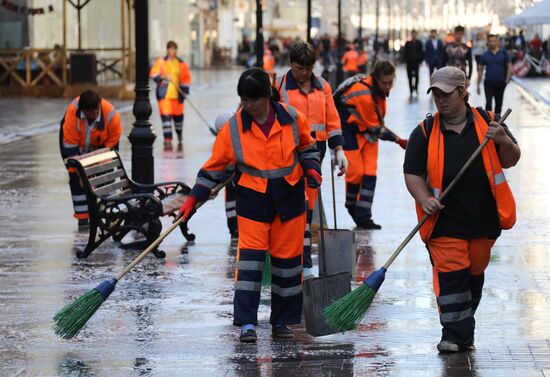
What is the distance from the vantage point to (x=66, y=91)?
35.5 meters

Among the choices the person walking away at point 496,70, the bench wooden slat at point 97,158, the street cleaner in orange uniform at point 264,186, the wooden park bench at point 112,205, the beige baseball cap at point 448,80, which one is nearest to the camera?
the beige baseball cap at point 448,80

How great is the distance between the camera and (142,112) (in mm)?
12953

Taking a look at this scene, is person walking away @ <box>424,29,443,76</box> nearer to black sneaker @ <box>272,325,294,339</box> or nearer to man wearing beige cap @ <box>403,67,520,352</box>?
black sneaker @ <box>272,325,294,339</box>

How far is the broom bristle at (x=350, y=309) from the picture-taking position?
299 inches

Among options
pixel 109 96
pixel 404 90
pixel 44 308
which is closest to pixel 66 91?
pixel 109 96

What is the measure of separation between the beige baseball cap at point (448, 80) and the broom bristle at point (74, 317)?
2.20 meters

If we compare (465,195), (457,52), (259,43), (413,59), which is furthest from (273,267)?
(413,59)

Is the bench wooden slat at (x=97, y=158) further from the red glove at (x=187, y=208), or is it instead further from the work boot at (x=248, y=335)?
the work boot at (x=248, y=335)

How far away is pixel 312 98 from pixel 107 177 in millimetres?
2317

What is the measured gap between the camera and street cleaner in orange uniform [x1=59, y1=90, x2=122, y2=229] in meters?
12.4

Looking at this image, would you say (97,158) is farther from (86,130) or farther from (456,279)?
(456,279)

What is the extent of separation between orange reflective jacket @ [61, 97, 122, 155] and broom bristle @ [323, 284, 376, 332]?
5.29 m

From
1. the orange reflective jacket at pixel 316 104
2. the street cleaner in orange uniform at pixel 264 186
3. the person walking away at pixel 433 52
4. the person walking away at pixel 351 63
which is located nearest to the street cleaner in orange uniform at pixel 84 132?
the orange reflective jacket at pixel 316 104

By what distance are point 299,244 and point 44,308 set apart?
1.95 metres
